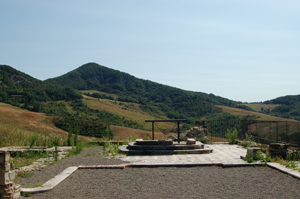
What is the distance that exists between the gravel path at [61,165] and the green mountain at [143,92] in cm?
6641

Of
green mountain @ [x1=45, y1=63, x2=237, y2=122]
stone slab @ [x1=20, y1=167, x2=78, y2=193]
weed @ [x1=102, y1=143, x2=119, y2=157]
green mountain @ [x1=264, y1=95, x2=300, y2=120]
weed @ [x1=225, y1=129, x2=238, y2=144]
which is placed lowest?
stone slab @ [x1=20, y1=167, x2=78, y2=193]

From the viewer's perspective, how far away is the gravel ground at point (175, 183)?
16.1 feet

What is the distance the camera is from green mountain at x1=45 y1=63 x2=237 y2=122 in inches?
3380

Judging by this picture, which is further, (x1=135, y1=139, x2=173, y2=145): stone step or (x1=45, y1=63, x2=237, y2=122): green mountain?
(x1=45, y1=63, x2=237, y2=122): green mountain

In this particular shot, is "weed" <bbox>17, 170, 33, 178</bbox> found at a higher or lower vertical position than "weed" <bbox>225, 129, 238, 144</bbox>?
lower

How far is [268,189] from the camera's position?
5242 mm

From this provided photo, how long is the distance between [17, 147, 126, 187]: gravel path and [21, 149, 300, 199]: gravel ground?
3 cm

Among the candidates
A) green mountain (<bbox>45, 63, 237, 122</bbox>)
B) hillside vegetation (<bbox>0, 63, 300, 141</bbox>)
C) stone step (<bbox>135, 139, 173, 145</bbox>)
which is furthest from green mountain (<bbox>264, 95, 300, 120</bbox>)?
stone step (<bbox>135, 139, 173, 145</bbox>)

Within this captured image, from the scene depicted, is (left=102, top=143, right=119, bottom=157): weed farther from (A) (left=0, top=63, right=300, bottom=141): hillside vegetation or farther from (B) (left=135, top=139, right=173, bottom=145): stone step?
(A) (left=0, top=63, right=300, bottom=141): hillside vegetation

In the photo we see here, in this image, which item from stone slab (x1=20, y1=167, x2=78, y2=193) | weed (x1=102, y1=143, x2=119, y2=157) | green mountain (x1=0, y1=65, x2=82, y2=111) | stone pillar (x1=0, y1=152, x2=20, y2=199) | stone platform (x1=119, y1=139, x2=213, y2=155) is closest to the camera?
stone pillar (x1=0, y1=152, x2=20, y2=199)

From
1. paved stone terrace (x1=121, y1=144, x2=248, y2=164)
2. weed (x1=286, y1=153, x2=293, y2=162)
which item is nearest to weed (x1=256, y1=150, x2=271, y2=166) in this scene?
paved stone terrace (x1=121, y1=144, x2=248, y2=164)

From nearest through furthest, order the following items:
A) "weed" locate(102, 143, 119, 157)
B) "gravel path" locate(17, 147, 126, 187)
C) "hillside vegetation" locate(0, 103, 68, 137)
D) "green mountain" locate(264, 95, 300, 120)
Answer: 1. "gravel path" locate(17, 147, 126, 187)
2. "weed" locate(102, 143, 119, 157)
3. "hillside vegetation" locate(0, 103, 68, 137)
4. "green mountain" locate(264, 95, 300, 120)

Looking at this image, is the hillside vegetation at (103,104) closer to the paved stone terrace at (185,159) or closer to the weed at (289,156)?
the paved stone terrace at (185,159)

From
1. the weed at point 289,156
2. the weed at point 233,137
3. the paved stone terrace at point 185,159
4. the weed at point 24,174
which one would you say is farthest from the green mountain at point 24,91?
the weed at point 289,156
